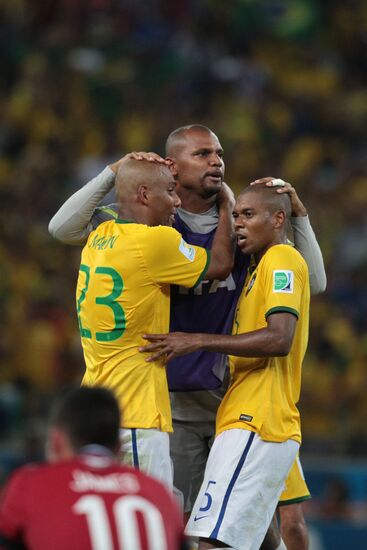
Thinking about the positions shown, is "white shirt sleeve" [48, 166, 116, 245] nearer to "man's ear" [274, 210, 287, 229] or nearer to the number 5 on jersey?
the number 5 on jersey

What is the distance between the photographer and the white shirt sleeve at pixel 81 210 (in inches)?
213

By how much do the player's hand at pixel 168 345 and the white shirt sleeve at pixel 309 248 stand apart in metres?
0.86

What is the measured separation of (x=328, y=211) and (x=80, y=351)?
305 centimetres

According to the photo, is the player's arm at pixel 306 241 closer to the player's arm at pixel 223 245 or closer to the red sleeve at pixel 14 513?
the player's arm at pixel 223 245

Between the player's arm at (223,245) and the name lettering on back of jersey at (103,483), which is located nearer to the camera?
the name lettering on back of jersey at (103,483)

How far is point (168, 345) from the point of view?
4.84m

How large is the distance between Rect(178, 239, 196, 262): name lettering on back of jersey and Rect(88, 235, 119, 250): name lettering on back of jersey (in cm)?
28

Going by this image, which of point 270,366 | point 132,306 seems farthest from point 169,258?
point 270,366

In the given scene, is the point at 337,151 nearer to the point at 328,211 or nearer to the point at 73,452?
the point at 328,211

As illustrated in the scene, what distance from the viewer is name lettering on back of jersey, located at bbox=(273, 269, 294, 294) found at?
16.0 feet

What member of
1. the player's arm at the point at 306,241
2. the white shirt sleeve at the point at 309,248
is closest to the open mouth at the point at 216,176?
the player's arm at the point at 306,241

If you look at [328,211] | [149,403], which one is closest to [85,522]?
[149,403]

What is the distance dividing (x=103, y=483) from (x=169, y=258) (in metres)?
1.78

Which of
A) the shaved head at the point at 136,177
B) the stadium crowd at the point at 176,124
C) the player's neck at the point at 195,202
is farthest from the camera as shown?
the stadium crowd at the point at 176,124
